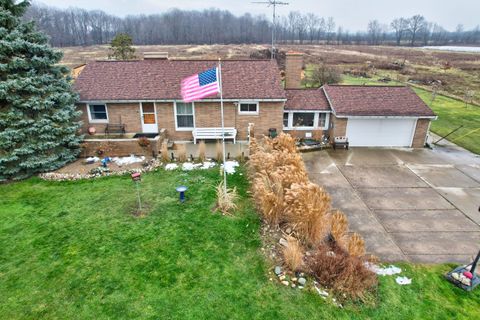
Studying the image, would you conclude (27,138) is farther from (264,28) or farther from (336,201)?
(264,28)

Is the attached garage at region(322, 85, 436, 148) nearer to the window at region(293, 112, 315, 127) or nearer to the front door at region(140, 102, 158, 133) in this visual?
the window at region(293, 112, 315, 127)

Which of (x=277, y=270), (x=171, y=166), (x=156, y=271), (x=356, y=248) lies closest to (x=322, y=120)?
(x=171, y=166)

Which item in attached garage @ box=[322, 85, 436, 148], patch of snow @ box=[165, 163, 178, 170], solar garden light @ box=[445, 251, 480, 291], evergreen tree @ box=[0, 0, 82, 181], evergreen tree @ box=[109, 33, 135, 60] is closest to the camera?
solar garden light @ box=[445, 251, 480, 291]

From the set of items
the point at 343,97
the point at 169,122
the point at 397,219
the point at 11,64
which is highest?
the point at 11,64

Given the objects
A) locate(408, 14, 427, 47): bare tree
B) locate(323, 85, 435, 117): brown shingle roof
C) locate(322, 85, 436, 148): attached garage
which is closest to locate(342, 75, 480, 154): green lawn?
locate(322, 85, 436, 148): attached garage

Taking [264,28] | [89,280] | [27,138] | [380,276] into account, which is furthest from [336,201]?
[264,28]

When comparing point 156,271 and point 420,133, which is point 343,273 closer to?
point 156,271

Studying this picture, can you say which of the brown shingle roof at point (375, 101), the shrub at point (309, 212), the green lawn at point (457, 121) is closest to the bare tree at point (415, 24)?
the green lawn at point (457, 121)

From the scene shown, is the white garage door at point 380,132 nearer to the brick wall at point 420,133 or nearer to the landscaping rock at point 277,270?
the brick wall at point 420,133
